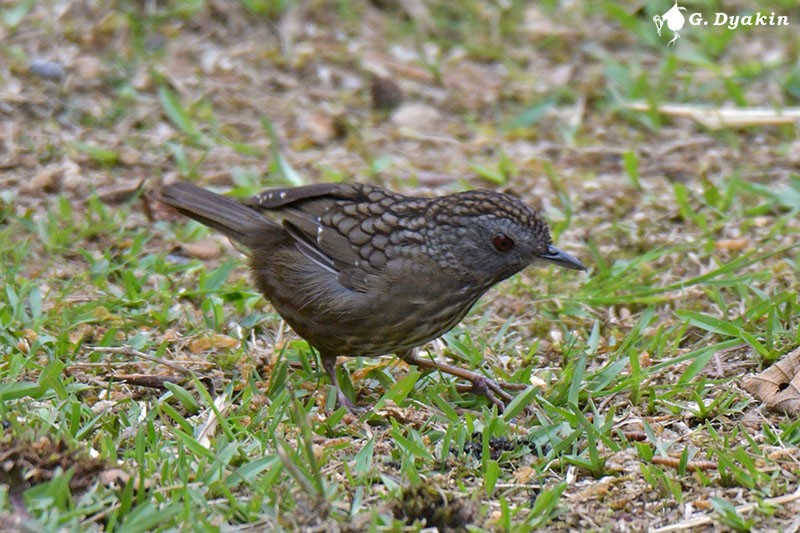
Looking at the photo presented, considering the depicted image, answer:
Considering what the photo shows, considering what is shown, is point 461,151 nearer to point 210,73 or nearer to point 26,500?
point 210,73

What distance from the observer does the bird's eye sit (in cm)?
499

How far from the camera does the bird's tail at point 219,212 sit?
208 inches

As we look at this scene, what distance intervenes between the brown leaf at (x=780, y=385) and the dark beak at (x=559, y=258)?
2.84 feet

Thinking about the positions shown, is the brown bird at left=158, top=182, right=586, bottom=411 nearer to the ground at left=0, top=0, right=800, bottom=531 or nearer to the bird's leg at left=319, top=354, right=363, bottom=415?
the bird's leg at left=319, top=354, right=363, bottom=415

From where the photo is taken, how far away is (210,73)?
26.7 ft

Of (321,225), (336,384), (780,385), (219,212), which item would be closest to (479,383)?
(336,384)

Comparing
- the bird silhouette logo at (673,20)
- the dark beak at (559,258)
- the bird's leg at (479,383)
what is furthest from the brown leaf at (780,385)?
the bird silhouette logo at (673,20)

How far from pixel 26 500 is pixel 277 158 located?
12.3ft

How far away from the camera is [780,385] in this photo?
15.6 ft

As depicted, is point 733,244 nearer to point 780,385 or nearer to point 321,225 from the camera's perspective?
point 780,385

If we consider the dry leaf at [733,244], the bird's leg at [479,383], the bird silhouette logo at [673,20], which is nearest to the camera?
the bird's leg at [479,383]

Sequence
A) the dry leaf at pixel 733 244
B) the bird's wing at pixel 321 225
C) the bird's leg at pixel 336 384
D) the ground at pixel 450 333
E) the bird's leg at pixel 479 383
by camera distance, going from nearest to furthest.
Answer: the ground at pixel 450 333 < the bird's leg at pixel 336 384 < the bird's leg at pixel 479 383 < the bird's wing at pixel 321 225 < the dry leaf at pixel 733 244

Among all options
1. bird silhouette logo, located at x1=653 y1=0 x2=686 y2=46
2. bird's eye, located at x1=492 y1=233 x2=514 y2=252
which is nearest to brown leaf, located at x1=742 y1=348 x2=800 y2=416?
bird's eye, located at x1=492 y1=233 x2=514 y2=252

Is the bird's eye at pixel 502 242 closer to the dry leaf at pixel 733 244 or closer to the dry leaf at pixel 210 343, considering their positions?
the dry leaf at pixel 210 343
